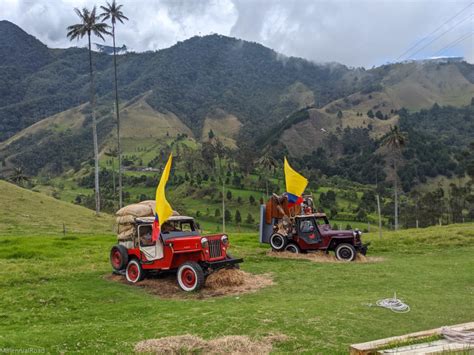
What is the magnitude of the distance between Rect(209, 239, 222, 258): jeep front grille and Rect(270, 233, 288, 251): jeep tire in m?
7.30

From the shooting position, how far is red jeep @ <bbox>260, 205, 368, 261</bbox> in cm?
1919

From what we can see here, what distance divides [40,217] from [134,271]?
32204 millimetres

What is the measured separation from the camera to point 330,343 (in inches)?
307

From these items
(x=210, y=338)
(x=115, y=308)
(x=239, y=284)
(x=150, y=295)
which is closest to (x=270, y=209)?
(x=239, y=284)

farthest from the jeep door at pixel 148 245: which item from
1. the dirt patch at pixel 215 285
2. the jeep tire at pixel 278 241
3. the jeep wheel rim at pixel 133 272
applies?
the jeep tire at pixel 278 241

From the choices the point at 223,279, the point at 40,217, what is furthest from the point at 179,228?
the point at 40,217

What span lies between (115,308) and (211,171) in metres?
98.8

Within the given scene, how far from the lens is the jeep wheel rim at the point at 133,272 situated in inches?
580

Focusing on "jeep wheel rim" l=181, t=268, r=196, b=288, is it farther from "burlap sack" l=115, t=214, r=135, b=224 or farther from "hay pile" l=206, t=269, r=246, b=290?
"burlap sack" l=115, t=214, r=135, b=224

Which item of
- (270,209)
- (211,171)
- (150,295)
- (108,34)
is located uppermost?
(108,34)

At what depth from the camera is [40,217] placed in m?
43.0

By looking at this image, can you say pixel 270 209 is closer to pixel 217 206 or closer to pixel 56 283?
pixel 56 283

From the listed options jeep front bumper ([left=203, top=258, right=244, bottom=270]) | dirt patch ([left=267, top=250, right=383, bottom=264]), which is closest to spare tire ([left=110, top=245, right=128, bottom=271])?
jeep front bumper ([left=203, top=258, right=244, bottom=270])

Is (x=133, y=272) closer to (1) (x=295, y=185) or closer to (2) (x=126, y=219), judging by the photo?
(2) (x=126, y=219)
